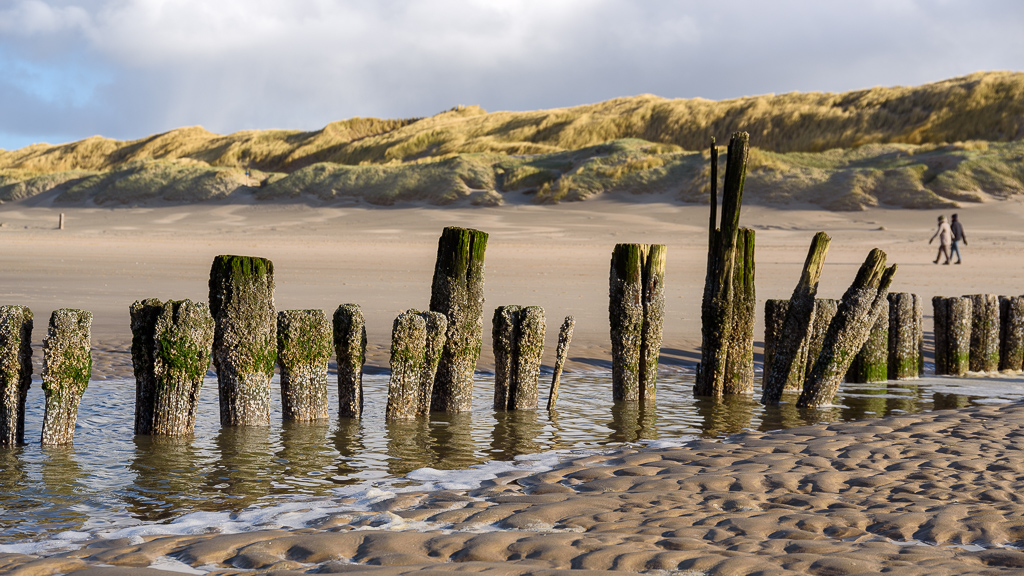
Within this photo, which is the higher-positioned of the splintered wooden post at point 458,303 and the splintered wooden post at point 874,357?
the splintered wooden post at point 458,303

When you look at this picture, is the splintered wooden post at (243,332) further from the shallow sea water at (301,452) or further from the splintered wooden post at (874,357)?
the splintered wooden post at (874,357)

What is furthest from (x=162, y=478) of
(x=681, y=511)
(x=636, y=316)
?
(x=636, y=316)

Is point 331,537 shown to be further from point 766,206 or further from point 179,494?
point 766,206

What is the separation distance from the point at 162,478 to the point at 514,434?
230cm

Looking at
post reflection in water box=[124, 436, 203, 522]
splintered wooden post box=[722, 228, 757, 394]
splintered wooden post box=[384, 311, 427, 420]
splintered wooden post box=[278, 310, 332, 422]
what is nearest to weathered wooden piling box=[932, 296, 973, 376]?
splintered wooden post box=[722, 228, 757, 394]

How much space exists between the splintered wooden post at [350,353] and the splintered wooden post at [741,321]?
119 inches

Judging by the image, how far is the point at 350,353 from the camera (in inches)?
258

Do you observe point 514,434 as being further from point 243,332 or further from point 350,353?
point 243,332

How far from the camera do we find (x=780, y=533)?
4.00 metres

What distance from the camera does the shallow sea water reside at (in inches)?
176

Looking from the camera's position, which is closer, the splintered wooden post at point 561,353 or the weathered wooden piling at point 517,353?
the weathered wooden piling at point 517,353

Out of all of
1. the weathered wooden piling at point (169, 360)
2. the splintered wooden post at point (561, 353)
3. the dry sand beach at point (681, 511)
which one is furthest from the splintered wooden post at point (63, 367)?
the splintered wooden post at point (561, 353)

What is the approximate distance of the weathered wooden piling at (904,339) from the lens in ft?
29.0

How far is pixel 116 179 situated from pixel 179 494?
4722 centimetres
